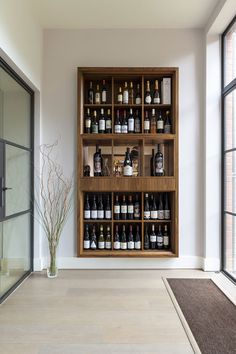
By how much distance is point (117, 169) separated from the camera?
3885mm

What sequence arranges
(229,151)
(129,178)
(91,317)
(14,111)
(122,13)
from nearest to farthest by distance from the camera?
(91,317) → (14,111) → (122,13) → (229,151) → (129,178)

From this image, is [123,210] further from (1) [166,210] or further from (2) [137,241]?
(1) [166,210]

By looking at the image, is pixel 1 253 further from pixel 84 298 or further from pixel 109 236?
pixel 109 236

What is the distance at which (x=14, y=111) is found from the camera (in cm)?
317

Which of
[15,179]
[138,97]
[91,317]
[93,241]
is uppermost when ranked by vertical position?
[138,97]

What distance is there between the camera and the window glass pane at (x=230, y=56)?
355 centimetres

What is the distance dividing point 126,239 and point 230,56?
2.60 m

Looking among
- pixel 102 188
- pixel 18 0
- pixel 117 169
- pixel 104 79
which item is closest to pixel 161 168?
pixel 117 169

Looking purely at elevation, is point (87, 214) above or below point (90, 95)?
below

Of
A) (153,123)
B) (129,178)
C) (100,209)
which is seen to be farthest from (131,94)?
(100,209)

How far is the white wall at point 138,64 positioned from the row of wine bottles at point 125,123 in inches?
7.4

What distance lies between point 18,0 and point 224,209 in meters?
3.22

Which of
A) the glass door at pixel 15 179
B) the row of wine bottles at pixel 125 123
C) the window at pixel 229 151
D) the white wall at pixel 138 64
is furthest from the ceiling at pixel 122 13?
the row of wine bottles at pixel 125 123

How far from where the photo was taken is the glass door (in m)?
2.87
